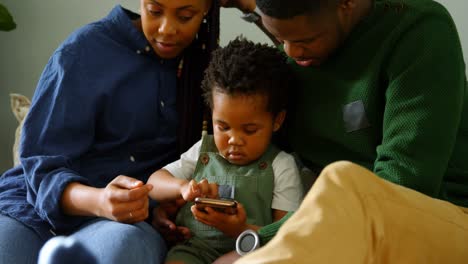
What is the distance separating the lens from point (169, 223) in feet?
4.30

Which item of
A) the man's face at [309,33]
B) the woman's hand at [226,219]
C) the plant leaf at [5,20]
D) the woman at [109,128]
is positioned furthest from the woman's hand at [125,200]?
the plant leaf at [5,20]

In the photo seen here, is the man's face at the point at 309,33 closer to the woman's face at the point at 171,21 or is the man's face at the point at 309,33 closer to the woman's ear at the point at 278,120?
the woman's ear at the point at 278,120

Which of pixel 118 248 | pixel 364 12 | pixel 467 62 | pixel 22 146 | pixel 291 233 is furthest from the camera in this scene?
pixel 467 62

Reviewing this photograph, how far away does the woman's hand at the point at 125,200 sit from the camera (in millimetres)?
1147

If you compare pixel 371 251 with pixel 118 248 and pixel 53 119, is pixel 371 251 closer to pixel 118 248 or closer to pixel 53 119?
pixel 118 248

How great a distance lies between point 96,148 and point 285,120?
41 centimetres

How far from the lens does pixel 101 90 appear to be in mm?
1383

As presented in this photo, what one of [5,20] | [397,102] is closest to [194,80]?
[397,102]

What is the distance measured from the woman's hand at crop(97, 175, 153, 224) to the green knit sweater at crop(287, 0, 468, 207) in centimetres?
37

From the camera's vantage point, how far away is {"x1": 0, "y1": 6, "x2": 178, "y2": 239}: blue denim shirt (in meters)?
1.29

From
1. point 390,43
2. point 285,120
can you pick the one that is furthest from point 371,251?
point 285,120

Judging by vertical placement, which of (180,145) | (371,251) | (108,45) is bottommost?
(180,145)

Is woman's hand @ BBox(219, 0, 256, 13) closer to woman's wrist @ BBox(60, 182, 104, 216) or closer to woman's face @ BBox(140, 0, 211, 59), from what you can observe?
woman's face @ BBox(140, 0, 211, 59)

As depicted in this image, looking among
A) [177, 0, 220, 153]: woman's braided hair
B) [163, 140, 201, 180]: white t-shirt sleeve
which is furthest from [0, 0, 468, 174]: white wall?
[163, 140, 201, 180]: white t-shirt sleeve
